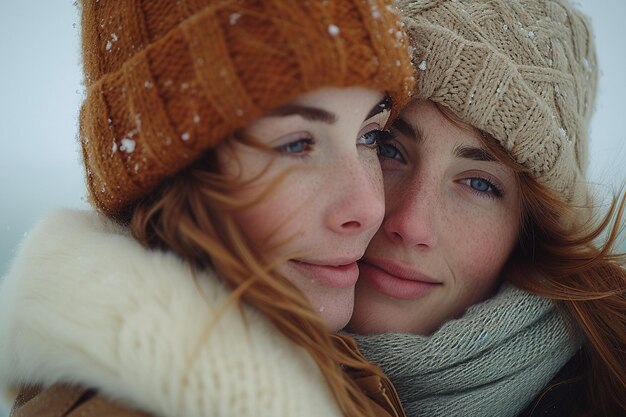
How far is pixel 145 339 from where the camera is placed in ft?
2.44

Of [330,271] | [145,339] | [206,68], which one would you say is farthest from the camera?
[330,271]

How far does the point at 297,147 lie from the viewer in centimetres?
100

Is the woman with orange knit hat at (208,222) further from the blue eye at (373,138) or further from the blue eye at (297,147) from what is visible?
the blue eye at (373,138)

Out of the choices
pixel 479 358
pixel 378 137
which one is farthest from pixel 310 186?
pixel 479 358

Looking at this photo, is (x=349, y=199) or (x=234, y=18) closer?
(x=234, y=18)

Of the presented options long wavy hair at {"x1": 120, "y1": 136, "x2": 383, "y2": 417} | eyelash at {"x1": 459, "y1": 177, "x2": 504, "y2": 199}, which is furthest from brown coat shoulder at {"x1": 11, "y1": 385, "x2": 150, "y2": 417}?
eyelash at {"x1": 459, "y1": 177, "x2": 504, "y2": 199}

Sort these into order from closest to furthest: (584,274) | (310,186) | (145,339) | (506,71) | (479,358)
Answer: (145,339)
(310,186)
(506,71)
(479,358)
(584,274)

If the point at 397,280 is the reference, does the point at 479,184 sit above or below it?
above

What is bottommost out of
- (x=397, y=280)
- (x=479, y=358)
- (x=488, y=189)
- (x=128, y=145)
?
(x=479, y=358)

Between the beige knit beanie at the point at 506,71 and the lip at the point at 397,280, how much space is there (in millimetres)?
484

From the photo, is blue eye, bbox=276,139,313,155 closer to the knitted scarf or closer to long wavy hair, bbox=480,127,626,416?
the knitted scarf

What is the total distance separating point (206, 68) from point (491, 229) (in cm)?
107

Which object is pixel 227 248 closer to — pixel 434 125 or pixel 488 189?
pixel 434 125

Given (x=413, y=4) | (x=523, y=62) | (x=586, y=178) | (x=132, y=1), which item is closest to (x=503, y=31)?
(x=523, y=62)
